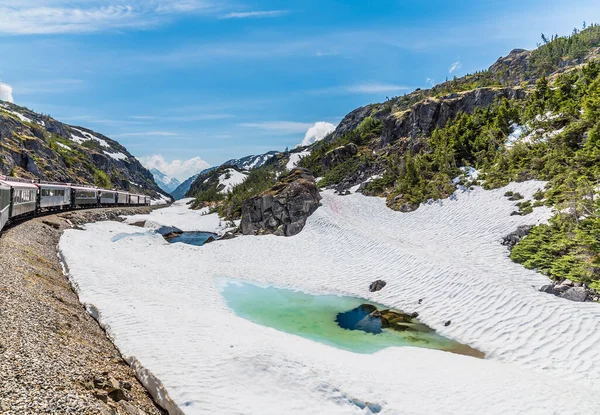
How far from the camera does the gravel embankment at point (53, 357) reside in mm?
6707

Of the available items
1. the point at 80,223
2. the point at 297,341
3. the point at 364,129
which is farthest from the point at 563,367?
the point at 364,129

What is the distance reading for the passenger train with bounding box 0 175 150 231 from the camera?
80.5 ft

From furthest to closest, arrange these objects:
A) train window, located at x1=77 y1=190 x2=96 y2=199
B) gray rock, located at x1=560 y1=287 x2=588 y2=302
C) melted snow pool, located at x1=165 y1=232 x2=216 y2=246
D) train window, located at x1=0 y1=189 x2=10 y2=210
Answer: train window, located at x1=77 y1=190 x2=96 y2=199, melted snow pool, located at x1=165 y1=232 x2=216 y2=246, train window, located at x1=0 y1=189 x2=10 y2=210, gray rock, located at x1=560 y1=287 x2=588 y2=302

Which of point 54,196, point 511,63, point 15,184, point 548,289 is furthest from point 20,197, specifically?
point 511,63

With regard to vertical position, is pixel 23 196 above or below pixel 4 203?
above

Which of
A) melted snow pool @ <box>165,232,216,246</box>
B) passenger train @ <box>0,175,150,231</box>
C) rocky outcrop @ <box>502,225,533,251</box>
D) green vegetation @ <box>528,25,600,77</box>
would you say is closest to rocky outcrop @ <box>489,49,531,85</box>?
green vegetation @ <box>528,25,600,77</box>

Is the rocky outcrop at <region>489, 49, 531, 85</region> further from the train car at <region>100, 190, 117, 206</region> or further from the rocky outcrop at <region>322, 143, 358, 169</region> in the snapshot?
the train car at <region>100, 190, 117, 206</region>

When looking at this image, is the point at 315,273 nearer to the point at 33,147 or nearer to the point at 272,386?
the point at 272,386

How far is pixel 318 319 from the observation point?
17.8 metres

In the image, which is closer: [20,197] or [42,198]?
[20,197]

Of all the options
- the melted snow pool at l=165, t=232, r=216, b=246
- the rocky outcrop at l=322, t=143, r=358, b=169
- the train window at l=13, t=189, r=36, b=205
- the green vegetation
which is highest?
the green vegetation

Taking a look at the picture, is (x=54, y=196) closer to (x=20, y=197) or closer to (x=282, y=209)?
(x=20, y=197)

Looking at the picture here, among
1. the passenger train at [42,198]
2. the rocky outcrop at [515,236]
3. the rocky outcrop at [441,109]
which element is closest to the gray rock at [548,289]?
the rocky outcrop at [515,236]

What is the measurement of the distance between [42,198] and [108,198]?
33.1 m
